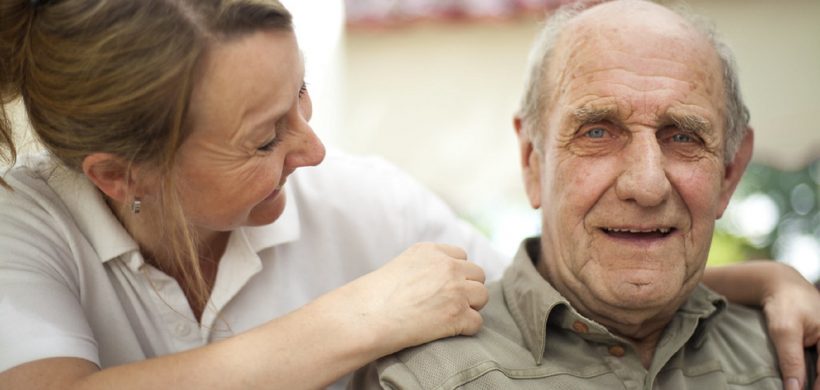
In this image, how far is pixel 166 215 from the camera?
160 centimetres

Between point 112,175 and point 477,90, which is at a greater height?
point 112,175

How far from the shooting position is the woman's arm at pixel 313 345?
146cm

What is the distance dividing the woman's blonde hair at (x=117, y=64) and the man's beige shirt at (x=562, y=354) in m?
0.57

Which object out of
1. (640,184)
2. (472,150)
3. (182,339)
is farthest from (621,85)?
(472,150)

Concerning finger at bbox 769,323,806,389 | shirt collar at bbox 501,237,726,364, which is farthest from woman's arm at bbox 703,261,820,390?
shirt collar at bbox 501,237,726,364

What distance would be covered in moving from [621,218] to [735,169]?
1.18 ft

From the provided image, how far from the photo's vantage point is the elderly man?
1.58 metres

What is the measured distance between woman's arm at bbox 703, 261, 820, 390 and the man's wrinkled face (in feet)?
0.76

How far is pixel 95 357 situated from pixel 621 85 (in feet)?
3.57

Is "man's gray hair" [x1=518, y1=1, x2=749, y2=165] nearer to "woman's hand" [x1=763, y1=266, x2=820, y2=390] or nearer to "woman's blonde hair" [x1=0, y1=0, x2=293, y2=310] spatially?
"woman's hand" [x1=763, y1=266, x2=820, y2=390]

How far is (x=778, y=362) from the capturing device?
1.73 m

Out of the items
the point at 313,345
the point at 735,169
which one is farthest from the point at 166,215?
the point at 735,169

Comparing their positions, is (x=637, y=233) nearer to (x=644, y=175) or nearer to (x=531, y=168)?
(x=644, y=175)

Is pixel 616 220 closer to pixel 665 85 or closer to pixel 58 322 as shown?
pixel 665 85
